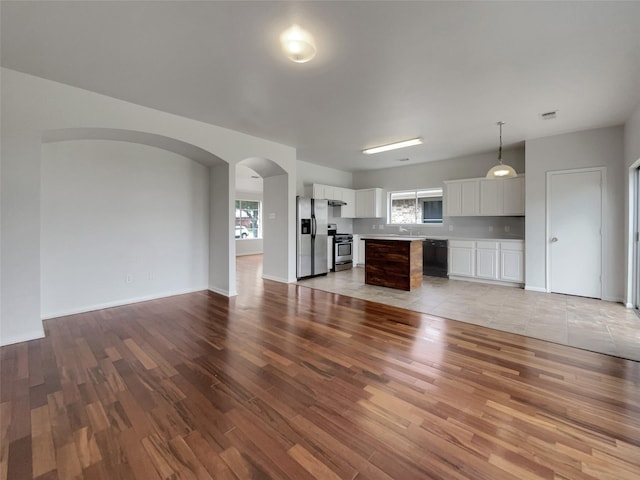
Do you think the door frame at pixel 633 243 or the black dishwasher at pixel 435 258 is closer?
the door frame at pixel 633 243

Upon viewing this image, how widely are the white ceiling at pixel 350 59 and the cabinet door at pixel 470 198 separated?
194 cm

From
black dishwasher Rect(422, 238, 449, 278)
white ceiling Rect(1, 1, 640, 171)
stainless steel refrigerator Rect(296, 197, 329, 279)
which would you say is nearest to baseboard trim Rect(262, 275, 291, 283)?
stainless steel refrigerator Rect(296, 197, 329, 279)

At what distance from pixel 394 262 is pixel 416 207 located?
2.86 meters

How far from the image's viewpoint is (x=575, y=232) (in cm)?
476

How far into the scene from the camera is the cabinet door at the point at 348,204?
25.8ft

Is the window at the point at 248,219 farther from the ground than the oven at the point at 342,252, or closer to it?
farther from the ground

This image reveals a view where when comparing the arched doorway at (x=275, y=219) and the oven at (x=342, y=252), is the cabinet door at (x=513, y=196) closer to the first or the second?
the oven at (x=342, y=252)

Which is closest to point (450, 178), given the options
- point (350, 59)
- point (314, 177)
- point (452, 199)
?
point (452, 199)

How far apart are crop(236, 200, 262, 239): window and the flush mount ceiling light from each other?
29.2ft

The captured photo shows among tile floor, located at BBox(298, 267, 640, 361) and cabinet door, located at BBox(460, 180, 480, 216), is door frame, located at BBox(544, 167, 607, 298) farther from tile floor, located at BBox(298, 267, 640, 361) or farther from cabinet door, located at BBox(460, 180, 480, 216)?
cabinet door, located at BBox(460, 180, 480, 216)

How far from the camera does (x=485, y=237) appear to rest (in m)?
6.40

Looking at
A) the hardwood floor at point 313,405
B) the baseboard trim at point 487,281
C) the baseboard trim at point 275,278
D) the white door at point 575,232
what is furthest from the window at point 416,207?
the hardwood floor at point 313,405

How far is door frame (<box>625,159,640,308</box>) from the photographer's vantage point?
4.07 metres

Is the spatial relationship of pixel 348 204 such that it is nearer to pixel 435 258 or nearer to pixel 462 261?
pixel 435 258
